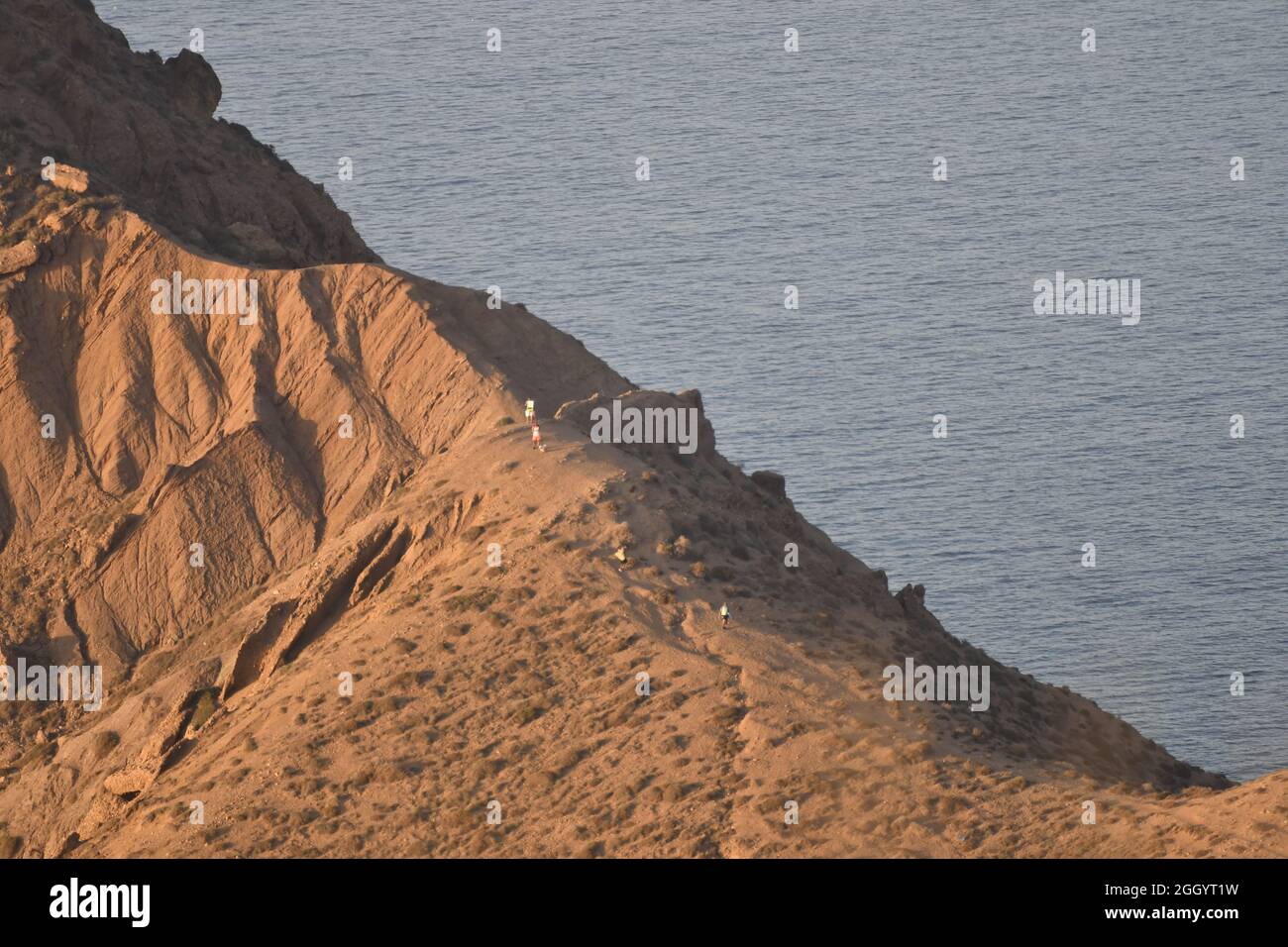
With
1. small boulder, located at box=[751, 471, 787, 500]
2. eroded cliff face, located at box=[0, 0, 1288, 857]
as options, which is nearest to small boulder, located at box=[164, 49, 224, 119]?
eroded cliff face, located at box=[0, 0, 1288, 857]

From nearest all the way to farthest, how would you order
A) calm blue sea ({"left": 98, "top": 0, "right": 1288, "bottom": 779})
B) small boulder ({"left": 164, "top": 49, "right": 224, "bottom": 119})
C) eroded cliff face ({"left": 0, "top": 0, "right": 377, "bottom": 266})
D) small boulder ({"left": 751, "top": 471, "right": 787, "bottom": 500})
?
small boulder ({"left": 751, "top": 471, "right": 787, "bottom": 500})
eroded cliff face ({"left": 0, "top": 0, "right": 377, "bottom": 266})
small boulder ({"left": 164, "top": 49, "right": 224, "bottom": 119})
calm blue sea ({"left": 98, "top": 0, "right": 1288, "bottom": 779})

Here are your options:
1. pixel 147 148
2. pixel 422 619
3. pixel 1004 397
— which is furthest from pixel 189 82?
pixel 1004 397

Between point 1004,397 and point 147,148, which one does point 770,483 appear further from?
point 1004,397

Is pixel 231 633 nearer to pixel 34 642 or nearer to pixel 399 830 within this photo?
pixel 34 642

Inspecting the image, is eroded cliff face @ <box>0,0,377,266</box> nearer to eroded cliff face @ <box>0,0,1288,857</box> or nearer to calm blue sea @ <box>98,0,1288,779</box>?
eroded cliff face @ <box>0,0,1288,857</box>

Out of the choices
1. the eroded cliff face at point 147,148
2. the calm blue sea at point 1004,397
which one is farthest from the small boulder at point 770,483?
the calm blue sea at point 1004,397

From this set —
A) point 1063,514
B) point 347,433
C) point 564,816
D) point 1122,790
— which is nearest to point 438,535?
point 347,433
